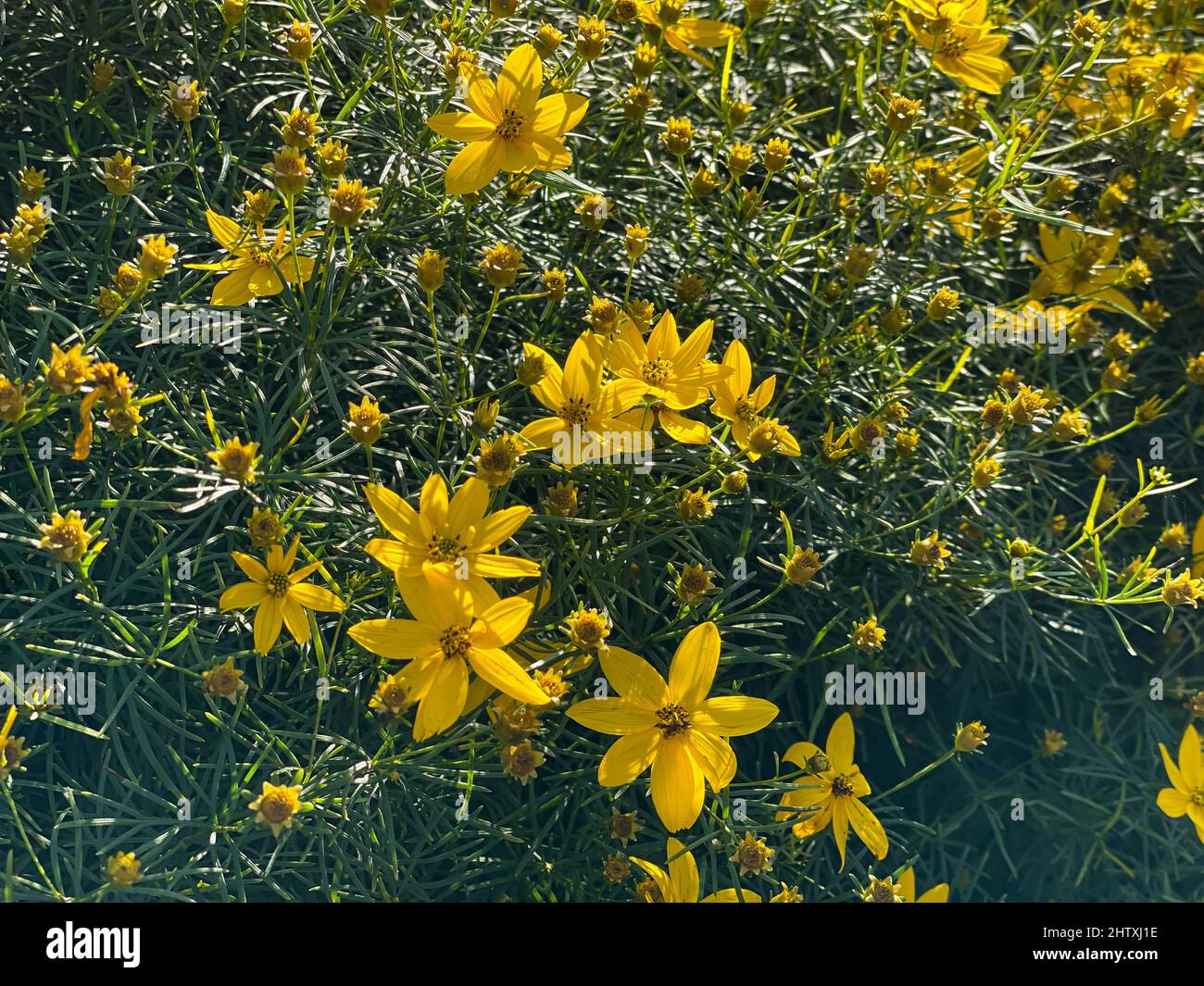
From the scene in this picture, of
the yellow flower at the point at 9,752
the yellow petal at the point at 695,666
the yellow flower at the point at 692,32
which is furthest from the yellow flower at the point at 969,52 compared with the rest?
the yellow flower at the point at 9,752

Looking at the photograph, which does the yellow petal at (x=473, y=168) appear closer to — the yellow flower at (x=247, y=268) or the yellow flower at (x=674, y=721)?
the yellow flower at (x=247, y=268)

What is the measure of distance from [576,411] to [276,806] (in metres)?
0.38

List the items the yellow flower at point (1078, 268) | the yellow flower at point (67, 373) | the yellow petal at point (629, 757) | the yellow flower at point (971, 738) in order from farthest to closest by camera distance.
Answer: the yellow flower at point (1078, 268) → the yellow flower at point (971, 738) → the yellow petal at point (629, 757) → the yellow flower at point (67, 373)

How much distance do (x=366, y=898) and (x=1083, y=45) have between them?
1.04m

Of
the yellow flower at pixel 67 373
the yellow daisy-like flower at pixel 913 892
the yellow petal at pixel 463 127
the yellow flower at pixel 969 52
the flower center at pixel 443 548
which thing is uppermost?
the yellow flower at pixel 969 52

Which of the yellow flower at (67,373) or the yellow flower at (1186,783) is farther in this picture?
the yellow flower at (1186,783)

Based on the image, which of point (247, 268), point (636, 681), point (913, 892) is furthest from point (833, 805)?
point (247, 268)

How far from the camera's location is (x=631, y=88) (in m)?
1.04

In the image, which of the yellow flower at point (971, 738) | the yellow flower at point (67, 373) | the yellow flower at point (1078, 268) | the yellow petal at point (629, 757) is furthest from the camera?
the yellow flower at point (1078, 268)

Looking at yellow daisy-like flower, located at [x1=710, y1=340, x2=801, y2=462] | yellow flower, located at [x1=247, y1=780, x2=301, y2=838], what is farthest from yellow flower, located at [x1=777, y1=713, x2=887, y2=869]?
yellow flower, located at [x1=247, y1=780, x2=301, y2=838]

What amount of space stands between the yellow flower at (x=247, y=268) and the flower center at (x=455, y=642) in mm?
316

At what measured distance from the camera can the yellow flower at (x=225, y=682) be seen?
843 mm

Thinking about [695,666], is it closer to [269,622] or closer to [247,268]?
[269,622]

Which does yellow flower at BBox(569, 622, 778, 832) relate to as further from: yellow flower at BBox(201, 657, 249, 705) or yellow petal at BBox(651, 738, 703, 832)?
yellow flower at BBox(201, 657, 249, 705)
